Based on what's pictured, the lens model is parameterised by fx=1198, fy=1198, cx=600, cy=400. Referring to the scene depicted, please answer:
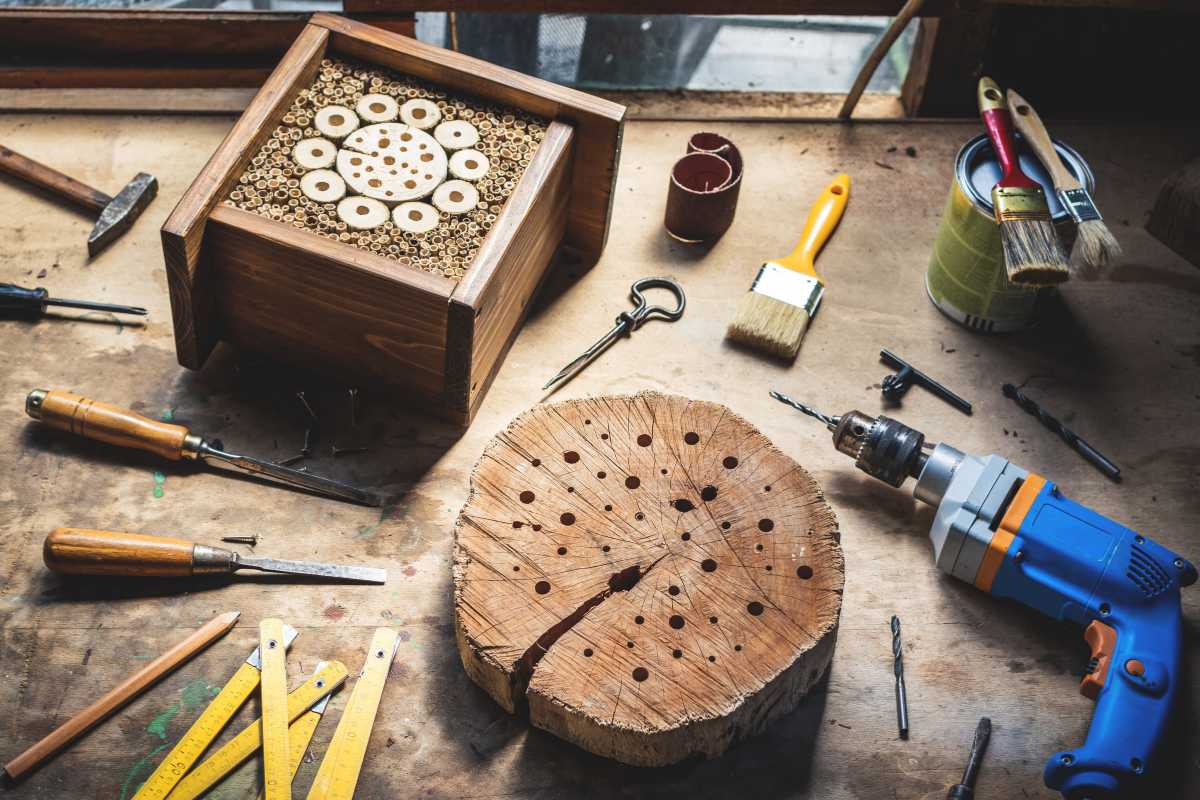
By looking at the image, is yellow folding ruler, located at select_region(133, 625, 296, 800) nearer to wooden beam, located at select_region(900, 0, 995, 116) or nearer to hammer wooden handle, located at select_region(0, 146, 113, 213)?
hammer wooden handle, located at select_region(0, 146, 113, 213)

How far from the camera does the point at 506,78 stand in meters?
2.60

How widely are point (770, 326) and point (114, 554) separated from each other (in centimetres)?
142

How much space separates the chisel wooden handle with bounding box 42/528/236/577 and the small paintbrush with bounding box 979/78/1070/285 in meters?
1.65

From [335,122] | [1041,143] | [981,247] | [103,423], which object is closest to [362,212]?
[335,122]

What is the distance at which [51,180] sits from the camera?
281 centimetres

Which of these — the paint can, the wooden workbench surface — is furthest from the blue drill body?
the paint can

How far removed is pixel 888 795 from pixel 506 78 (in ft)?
5.38

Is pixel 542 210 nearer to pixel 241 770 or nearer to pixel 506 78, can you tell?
pixel 506 78

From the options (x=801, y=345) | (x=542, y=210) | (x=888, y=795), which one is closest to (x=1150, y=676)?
(x=888, y=795)

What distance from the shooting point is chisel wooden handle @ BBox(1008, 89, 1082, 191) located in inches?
98.4

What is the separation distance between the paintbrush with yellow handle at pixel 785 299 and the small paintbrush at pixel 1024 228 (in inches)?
17.9

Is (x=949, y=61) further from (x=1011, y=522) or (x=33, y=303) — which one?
(x=33, y=303)

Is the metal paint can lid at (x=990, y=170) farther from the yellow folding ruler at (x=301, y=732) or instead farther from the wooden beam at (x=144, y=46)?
the yellow folding ruler at (x=301, y=732)

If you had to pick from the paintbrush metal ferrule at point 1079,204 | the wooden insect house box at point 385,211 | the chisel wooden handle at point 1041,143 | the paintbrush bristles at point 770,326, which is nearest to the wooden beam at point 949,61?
the chisel wooden handle at point 1041,143
